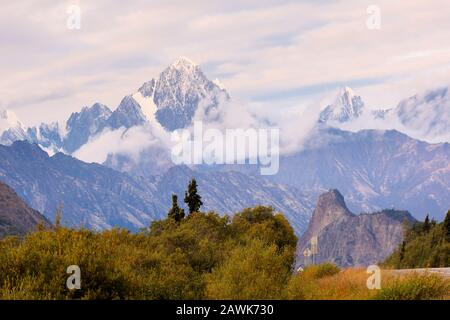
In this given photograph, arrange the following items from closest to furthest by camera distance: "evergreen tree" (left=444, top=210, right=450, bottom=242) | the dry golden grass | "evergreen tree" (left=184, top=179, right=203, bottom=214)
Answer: the dry golden grass
"evergreen tree" (left=184, top=179, right=203, bottom=214)
"evergreen tree" (left=444, top=210, right=450, bottom=242)

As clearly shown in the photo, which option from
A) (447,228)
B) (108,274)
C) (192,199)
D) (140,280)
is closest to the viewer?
(108,274)

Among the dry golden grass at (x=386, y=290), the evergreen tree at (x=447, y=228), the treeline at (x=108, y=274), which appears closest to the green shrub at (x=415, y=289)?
the dry golden grass at (x=386, y=290)

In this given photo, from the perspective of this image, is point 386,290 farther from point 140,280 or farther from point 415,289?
point 140,280

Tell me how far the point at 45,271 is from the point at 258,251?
49.0 ft

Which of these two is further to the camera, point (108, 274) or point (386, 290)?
point (108, 274)

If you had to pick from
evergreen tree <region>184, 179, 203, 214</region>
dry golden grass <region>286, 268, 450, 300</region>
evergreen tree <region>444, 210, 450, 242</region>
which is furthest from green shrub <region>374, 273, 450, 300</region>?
evergreen tree <region>444, 210, 450, 242</region>

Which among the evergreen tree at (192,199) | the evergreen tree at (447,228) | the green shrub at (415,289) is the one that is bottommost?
the green shrub at (415,289)

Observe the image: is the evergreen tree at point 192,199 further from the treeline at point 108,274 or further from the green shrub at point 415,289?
the green shrub at point 415,289

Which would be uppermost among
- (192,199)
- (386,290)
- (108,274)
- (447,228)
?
(192,199)

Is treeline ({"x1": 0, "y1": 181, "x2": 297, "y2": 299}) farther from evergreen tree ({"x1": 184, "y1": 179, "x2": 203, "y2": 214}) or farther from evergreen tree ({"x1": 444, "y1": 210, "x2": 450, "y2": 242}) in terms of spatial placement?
evergreen tree ({"x1": 444, "y1": 210, "x2": 450, "y2": 242})

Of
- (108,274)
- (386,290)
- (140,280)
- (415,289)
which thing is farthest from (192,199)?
(415,289)
